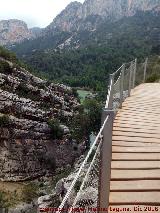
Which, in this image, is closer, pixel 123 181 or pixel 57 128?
pixel 123 181

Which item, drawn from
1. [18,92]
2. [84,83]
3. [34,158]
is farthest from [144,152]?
[84,83]

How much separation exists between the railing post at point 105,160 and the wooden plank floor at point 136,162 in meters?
0.29

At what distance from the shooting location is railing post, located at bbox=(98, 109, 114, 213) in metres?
4.98

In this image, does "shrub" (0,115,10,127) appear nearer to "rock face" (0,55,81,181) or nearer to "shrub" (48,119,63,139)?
"rock face" (0,55,81,181)

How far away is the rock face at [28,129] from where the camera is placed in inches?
1677

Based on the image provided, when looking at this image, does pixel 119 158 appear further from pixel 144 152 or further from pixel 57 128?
pixel 57 128

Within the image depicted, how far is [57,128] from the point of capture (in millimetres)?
46312

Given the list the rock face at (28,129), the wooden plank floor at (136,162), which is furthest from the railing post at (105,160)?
the rock face at (28,129)

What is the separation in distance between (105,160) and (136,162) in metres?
1.68

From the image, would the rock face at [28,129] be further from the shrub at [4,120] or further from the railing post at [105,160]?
the railing post at [105,160]

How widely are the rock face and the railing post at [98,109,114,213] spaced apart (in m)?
35.5

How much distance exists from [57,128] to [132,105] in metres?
34.8

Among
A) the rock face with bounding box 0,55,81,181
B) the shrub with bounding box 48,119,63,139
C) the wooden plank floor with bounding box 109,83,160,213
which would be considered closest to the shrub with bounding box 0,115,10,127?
the rock face with bounding box 0,55,81,181

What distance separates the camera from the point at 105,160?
5.04 metres
